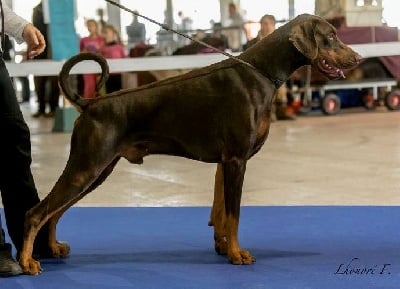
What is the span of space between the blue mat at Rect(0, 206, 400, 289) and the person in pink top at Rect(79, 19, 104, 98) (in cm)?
564

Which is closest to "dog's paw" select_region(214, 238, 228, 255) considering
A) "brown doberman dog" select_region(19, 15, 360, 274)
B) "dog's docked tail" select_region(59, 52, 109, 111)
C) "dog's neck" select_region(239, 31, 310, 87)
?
"brown doberman dog" select_region(19, 15, 360, 274)

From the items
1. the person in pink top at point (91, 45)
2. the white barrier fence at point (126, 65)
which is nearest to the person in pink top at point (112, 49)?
the person in pink top at point (91, 45)

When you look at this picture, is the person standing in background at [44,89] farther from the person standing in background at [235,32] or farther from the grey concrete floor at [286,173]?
the person standing in background at [235,32]

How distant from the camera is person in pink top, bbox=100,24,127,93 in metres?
9.52

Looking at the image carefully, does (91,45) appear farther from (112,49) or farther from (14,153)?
(14,153)

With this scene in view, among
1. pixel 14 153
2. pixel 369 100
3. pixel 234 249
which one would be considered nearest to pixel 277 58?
pixel 234 249

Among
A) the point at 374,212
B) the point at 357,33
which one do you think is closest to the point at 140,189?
the point at 374,212

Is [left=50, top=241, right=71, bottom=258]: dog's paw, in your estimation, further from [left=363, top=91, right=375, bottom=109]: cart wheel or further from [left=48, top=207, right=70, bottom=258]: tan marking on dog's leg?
[left=363, top=91, right=375, bottom=109]: cart wheel

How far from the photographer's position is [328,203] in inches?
169

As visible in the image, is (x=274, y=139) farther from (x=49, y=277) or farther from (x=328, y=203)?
(x=49, y=277)

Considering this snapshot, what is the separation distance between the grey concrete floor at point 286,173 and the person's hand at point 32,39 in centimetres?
158

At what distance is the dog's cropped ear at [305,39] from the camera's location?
2.88 meters

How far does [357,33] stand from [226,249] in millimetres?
6922

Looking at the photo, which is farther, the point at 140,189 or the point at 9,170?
the point at 140,189
